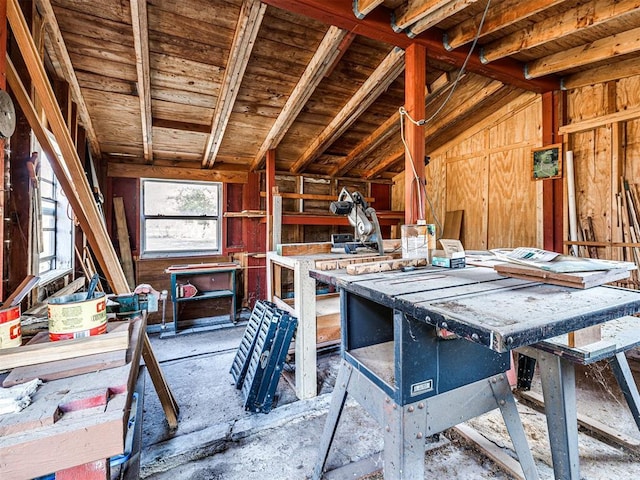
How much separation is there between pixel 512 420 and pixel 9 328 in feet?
5.61

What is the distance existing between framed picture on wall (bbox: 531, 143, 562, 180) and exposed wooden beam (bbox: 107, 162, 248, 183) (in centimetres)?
341

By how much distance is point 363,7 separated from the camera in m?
1.97

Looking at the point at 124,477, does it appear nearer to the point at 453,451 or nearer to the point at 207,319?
the point at 453,451

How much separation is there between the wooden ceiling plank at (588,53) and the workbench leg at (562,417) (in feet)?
8.21

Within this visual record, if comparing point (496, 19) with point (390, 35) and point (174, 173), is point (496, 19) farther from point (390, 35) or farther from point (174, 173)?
point (174, 173)

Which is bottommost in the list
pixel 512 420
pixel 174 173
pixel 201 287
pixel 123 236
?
pixel 512 420

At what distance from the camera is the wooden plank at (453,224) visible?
3965 mm

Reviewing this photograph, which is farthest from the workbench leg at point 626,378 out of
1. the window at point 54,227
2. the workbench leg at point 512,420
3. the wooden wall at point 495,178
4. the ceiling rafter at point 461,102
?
the window at point 54,227

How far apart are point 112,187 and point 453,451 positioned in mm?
4158

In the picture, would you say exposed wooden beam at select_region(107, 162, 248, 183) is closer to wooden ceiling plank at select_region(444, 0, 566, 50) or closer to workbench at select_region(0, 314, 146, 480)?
wooden ceiling plank at select_region(444, 0, 566, 50)

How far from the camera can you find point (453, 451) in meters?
1.67

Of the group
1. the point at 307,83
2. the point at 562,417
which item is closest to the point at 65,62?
the point at 307,83

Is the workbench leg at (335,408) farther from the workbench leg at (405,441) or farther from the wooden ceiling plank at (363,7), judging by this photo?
the wooden ceiling plank at (363,7)

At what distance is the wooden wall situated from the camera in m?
3.30
